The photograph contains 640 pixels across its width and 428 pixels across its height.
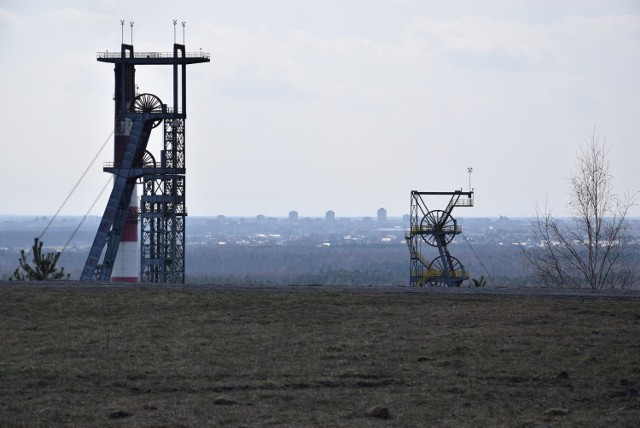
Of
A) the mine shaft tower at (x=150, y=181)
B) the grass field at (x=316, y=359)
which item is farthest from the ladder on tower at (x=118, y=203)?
the grass field at (x=316, y=359)

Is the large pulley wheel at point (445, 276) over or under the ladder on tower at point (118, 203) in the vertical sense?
under

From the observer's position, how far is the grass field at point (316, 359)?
63.4 feet

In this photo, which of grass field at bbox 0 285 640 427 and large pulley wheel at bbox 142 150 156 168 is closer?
grass field at bbox 0 285 640 427

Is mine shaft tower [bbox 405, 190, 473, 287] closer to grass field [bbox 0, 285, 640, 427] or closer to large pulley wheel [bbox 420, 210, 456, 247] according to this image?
large pulley wheel [bbox 420, 210, 456, 247]

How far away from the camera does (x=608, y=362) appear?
918 inches

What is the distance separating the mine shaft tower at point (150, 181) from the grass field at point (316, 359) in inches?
1513

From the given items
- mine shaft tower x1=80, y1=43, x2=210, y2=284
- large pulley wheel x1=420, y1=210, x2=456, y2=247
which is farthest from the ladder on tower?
large pulley wheel x1=420, y1=210, x2=456, y2=247

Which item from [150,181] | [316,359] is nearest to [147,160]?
[150,181]

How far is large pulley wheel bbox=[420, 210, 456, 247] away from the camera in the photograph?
224 ft

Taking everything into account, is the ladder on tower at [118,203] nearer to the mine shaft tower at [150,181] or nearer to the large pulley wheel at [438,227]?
the mine shaft tower at [150,181]

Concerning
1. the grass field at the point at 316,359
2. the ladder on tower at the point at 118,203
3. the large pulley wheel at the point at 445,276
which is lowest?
the grass field at the point at 316,359

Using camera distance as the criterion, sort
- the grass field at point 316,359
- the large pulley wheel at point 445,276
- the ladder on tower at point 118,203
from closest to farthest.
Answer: the grass field at point 316,359 → the large pulley wheel at point 445,276 → the ladder on tower at point 118,203

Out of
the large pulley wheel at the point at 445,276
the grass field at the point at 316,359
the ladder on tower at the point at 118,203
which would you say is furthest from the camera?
the ladder on tower at the point at 118,203

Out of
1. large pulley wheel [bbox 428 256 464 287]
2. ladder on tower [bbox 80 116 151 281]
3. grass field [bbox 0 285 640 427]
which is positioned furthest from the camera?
ladder on tower [bbox 80 116 151 281]
